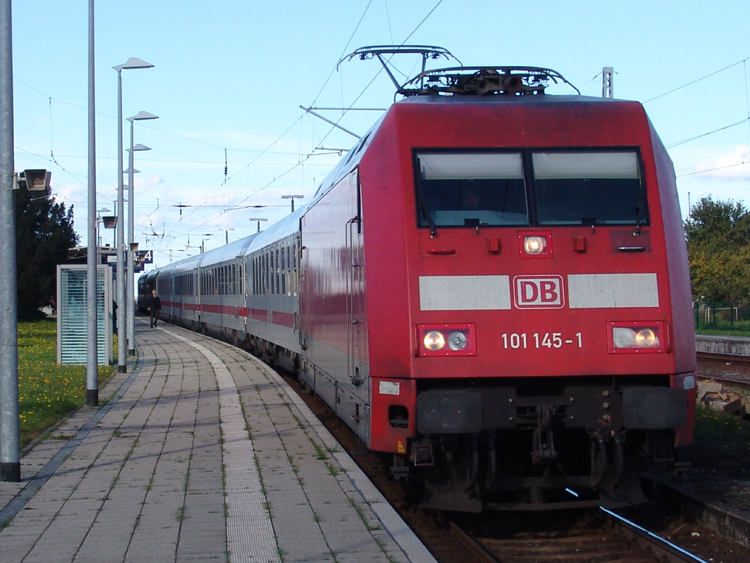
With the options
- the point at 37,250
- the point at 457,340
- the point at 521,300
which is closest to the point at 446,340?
the point at 457,340

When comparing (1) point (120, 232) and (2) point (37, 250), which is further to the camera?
(2) point (37, 250)

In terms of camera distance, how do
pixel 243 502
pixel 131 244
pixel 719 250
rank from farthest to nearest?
pixel 719 250 → pixel 131 244 → pixel 243 502

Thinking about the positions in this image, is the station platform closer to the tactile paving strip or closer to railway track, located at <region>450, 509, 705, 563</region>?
the tactile paving strip

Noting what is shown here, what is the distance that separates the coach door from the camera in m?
7.52

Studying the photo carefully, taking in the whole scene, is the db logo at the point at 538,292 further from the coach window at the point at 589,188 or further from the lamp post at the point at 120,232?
the lamp post at the point at 120,232

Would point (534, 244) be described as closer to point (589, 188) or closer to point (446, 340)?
point (589, 188)

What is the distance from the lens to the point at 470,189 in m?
7.06

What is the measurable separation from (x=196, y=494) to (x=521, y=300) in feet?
10.7

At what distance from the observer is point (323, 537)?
6.53m

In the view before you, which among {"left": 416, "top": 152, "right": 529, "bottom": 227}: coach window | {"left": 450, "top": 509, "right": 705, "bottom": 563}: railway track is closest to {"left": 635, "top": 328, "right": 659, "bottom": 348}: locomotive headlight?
{"left": 416, "top": 152, "right": 529, "bottom": 227}: coach window

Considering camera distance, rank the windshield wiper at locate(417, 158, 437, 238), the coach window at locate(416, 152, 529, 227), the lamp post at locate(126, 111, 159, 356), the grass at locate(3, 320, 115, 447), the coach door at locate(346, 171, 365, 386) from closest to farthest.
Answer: the windshield wiper at locate(417, 158, 437, 238) < the coach window at locate(416, 152, 529, 227) < the coach door at locate(346, 171, 365, 386) < the grass at locate(3, 320, 115, 447) < the lamp post at locate(126, 111, 159, 356)

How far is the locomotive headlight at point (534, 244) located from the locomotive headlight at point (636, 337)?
73 cm

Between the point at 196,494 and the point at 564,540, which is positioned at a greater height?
the point at 196,494

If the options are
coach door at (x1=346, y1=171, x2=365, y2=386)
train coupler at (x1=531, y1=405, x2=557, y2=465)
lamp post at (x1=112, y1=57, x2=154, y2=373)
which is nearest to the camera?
train coupler at (x1=531, y1=405, x2=557, y2=465)
